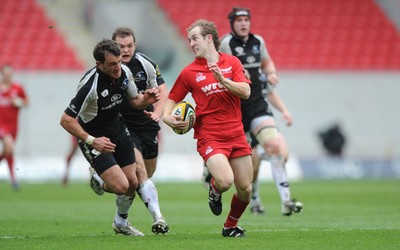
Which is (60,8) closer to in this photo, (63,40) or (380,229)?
(63,40)

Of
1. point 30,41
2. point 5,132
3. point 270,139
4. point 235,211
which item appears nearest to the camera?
point 235,211

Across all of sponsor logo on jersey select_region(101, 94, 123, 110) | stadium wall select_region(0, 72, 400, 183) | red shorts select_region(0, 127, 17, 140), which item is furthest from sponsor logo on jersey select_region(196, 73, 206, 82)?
stadium wall select_region(0, 72, 400, 183)

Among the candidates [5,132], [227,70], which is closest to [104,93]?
[227,70]

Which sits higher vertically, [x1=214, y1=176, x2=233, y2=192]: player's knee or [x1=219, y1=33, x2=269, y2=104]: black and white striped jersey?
[x1=219, y1=33, x2=269, y2=104]: black and white striped jersey

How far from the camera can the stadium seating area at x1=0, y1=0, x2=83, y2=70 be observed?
26.8m

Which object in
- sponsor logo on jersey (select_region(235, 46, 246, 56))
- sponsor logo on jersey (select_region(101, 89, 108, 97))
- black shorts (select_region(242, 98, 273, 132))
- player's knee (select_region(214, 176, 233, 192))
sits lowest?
player's knee (select_region(214, 176, 233, 192))

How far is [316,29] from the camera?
3003 centimetres

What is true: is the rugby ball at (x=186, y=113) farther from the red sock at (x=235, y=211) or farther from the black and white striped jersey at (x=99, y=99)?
the red sock at (x=235, y=211)

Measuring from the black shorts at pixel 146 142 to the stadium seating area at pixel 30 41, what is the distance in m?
15.2

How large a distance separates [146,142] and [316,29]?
19.4 meters

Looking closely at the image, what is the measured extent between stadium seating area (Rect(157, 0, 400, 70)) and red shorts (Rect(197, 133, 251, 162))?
1846cm

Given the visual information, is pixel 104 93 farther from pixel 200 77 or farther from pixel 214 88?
pixel 214 88

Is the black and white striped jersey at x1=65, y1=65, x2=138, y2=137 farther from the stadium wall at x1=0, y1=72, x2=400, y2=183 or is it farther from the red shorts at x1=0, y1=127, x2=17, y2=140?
the stadium wall at x1=0, y1=72, x2=400, y2=183

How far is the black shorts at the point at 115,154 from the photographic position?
993cm
